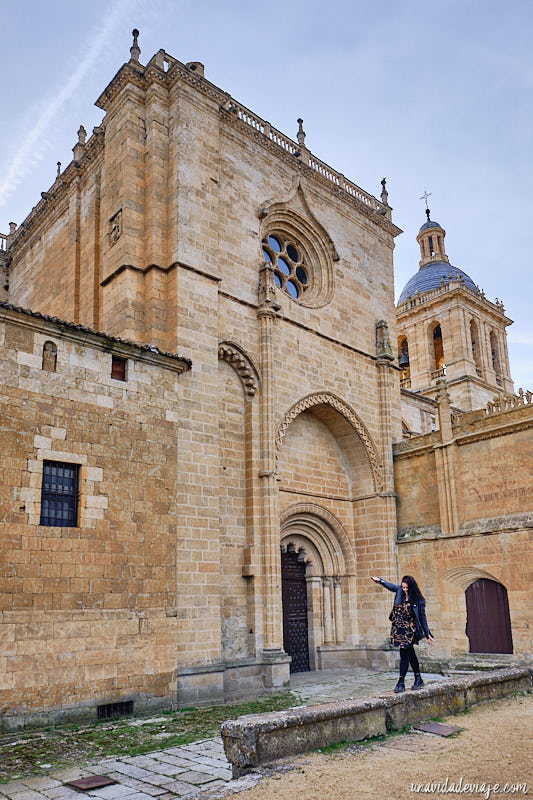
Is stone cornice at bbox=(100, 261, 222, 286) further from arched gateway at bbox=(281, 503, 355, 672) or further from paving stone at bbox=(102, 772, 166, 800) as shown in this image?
paving stone at bbox=(102, 772, 166, 800)

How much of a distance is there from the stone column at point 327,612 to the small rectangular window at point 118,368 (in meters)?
8.59

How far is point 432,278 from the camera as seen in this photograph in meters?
35.6

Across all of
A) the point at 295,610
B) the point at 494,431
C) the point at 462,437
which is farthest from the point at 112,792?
the point at 462,437

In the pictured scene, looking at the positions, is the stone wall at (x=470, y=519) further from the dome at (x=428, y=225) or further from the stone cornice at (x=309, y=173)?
the dome at (x=428, y=225)

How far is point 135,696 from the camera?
10383 millimetres

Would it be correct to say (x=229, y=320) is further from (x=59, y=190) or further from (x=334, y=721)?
(x=334, y=721)

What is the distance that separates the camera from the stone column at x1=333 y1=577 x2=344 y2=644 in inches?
669

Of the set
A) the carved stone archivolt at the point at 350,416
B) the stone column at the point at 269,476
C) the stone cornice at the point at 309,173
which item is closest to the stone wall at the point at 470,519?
the carved stone archivolt at the point at 350,416

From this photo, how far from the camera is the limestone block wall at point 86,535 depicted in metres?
9.38

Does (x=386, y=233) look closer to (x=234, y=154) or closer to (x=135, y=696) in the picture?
(x=234, y=154)

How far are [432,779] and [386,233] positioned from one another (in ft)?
59.1

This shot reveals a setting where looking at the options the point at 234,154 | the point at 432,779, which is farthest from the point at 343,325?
the point at 432,779

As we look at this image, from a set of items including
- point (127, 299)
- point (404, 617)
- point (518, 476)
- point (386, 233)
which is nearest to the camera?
point (404, 617)

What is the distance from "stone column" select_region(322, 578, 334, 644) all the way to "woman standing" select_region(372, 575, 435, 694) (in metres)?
7.70
